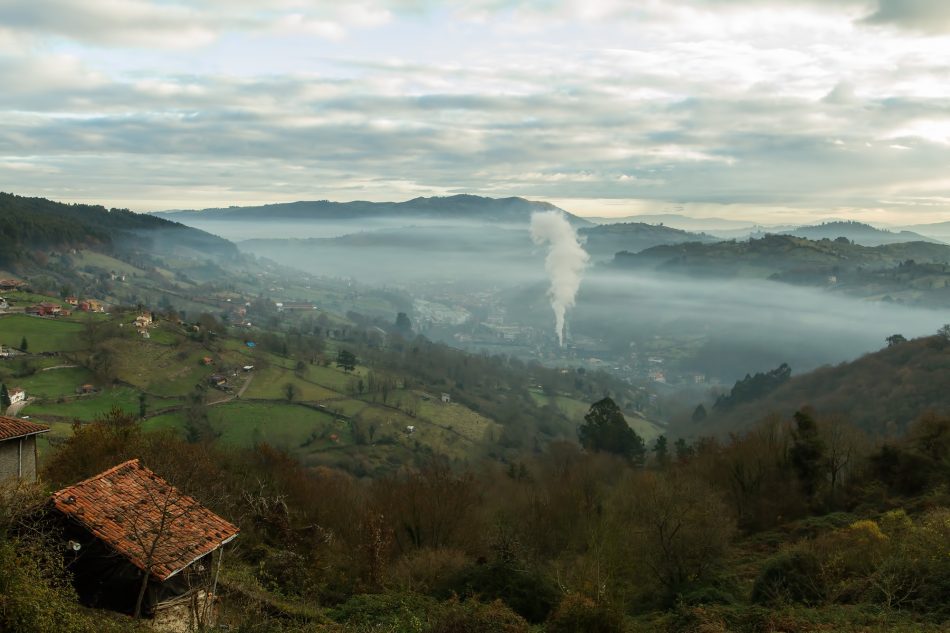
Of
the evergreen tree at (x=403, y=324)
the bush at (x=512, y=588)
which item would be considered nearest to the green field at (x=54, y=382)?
the bush at (x=512, y=588)

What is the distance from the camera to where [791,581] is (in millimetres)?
18016

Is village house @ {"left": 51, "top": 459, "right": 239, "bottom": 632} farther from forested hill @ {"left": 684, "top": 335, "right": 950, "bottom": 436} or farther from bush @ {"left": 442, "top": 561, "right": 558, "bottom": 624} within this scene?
forested hill @ {"left": 684, "top": 335, "right": 950, "bottom": 436}

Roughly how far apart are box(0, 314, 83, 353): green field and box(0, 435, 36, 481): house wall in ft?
188

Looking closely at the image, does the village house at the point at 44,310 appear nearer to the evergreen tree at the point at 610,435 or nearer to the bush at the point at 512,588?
the evergreen tree at the point at 610,435

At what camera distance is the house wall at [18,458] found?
17375mm

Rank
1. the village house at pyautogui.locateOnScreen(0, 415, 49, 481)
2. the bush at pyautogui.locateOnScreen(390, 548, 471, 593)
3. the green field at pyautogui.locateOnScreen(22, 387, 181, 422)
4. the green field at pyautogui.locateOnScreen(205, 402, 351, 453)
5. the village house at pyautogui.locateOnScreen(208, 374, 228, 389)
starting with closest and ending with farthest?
the village house at pyautogui.locateOnScreen(0, 415, 49, 481) < the bush at pyautogui.locateOnScreen(390, 548, 471, 593) < the green field at pyautogui.locateOnScreen(22, 387, 181, 422) < the green field at pyautogui.locateOnScreen(205, 402, 351, 453) < the village house at pyautogui.locateOnScreen(208, 374, 228, 389)

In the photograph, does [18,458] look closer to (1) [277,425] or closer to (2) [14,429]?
(2) [14,429]

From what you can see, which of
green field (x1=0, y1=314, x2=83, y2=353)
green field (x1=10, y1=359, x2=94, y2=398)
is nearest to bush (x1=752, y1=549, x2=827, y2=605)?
green field (x1=10, y1=359, x2=94, y2=398)

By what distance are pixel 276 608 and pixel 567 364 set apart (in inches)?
5223

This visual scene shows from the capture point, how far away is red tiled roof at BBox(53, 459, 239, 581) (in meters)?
12.5

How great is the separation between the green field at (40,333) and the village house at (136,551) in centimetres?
6443

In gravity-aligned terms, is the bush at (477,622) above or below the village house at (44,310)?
above

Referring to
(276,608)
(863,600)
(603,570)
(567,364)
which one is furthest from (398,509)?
(567,364)

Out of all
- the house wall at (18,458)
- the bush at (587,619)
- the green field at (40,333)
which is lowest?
the green field at (40,333)
